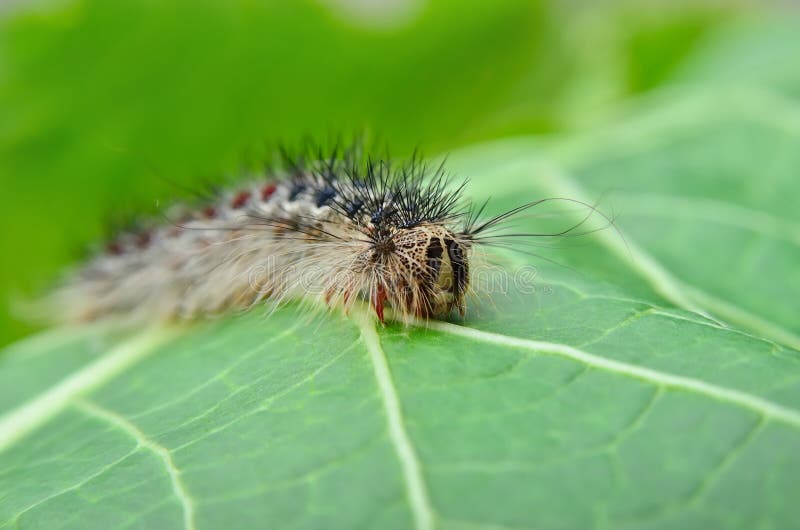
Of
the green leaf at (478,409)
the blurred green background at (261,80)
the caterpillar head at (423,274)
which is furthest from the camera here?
the blurred green background at (261,80)

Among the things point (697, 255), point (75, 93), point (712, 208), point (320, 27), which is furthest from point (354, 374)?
point (320, 27)

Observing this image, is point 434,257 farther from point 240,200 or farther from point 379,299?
point 240,200

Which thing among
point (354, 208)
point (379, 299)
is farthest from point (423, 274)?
point (354, 208)

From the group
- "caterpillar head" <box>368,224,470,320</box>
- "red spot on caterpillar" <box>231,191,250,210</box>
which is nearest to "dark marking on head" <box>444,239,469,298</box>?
"caterpillar head" <box>368,224,470,320</box>

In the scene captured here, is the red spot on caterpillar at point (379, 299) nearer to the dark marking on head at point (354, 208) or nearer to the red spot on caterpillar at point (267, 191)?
the dark marking on head at point (354, 208)

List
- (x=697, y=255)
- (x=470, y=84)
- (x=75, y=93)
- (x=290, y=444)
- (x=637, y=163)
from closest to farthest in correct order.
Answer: (x=290, y=444)
(x=697, y=255)
(x=637, y=163)
(x=75, y=93)
(x=470, y=84)

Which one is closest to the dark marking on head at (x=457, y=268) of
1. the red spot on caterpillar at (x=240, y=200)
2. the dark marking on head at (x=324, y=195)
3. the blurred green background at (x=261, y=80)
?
the dark marking on head at (x=324, y=195)

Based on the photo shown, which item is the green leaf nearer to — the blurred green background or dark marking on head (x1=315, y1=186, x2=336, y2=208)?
dark marking on head (x1=315, y1=186, x2=336, y2=208)

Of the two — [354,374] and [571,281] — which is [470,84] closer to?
[571,281]
